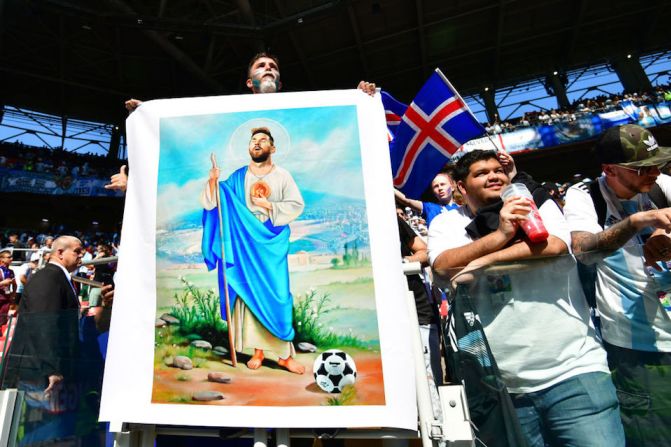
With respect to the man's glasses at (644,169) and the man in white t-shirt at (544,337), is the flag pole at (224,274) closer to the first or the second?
the man in white t-shirt at (544,337)

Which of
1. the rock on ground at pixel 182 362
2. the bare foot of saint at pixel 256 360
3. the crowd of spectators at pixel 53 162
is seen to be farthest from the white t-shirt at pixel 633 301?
the crowd of spectators at pixel 53 162

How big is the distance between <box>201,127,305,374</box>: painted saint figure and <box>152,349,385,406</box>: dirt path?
0.12ft

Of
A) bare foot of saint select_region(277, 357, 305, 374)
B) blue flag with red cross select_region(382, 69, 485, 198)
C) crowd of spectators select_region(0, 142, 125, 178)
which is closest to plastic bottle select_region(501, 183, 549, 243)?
bare foot of saint select_region(277, 357, 305, 374)

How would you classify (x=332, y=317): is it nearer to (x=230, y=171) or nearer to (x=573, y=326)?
→ (x=230, y=171)

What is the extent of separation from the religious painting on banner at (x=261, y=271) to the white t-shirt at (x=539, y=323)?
1.15 ft

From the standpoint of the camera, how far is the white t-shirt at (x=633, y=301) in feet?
4.08

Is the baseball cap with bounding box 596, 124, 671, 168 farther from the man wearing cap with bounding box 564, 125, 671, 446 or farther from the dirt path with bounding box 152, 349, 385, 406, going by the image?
the dirt path with bounding box 152, 349, 385, 406

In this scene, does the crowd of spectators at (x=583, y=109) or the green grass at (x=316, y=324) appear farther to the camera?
the crowd of spectators at (x=583, y=109)

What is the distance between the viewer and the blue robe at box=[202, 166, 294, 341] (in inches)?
54.9

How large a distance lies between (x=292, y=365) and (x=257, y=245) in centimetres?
45

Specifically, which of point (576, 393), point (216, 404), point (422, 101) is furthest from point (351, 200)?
point (422, 101)

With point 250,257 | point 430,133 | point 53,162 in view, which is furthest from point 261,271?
point 53,162

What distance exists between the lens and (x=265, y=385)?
4.37ft

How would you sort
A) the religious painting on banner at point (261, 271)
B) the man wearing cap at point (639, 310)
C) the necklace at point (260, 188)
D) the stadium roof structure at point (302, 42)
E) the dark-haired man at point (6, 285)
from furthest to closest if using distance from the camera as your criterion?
1. the stadium roof structure at point (302, 42)
2. the dark-haired man at point (6, 285)
3. the necklace at point (260, 188)
4. the religious painting on banner at point (261, 271)
5. the man wearing cap at point (639, 310)
